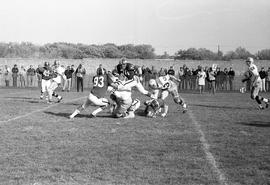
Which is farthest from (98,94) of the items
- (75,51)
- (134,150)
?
(75,51)

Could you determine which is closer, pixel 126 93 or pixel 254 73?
pixel 126 93

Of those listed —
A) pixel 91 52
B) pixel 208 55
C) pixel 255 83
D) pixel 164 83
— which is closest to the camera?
pixel 164 83

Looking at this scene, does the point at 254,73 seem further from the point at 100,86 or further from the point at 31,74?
the point at 31,74

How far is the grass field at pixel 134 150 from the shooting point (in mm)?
6242

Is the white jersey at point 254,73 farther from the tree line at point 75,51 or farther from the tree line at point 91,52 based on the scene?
the tree line at point 75,51

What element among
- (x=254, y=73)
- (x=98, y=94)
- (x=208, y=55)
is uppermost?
(x=208, y=55)

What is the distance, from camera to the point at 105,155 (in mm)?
7656

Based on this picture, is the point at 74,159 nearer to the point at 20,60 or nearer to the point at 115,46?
the point at 20,60

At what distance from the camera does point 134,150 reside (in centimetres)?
809

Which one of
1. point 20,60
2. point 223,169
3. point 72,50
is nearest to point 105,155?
point 223,169

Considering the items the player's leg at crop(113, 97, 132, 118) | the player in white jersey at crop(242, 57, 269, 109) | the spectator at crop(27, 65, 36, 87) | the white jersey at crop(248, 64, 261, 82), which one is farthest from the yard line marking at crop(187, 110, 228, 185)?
the spectator at crop(27, 65, 36, 87)

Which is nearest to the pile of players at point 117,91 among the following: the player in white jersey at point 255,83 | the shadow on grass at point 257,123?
the shadow on grass at point 257,123

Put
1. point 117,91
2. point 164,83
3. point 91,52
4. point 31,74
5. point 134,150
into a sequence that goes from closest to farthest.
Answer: point 134,150 < point 117,91 < point 164,83 < point 31,74 < point 91,52

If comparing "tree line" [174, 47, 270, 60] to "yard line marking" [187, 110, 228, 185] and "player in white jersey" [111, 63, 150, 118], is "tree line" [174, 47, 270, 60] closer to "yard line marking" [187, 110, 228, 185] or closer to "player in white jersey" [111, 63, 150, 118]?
"player in white jersey" [111, 63, 150, 118]
